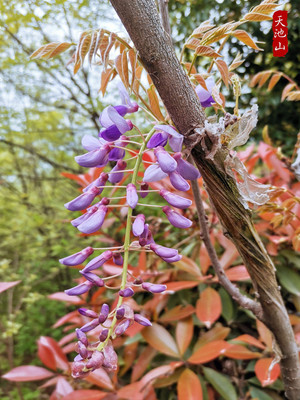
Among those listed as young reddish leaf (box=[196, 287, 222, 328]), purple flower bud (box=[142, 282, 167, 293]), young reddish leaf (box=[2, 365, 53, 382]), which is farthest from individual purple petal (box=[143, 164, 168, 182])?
young reddish leaf (box=[2, 365, 53, 382])

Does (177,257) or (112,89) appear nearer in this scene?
(177,257)

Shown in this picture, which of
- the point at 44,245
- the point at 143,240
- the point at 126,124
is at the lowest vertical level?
the point at 44,245

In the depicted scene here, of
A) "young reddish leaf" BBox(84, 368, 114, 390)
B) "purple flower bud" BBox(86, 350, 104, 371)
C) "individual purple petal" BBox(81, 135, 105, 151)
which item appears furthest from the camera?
"young reddish leaf" BBox(84, 368, 114, 390)

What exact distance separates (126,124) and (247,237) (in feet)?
0.74

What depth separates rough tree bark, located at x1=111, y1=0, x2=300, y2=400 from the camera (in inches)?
12.9

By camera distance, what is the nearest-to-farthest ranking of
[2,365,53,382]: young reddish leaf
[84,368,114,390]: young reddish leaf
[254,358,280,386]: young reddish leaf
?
[254,358,280,386]: young reddish leaf, [84,368,114,390]: young reddish leaf, [2,365,53,382]: young reddish leaf

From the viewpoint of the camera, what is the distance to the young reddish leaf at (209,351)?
2.33 ft

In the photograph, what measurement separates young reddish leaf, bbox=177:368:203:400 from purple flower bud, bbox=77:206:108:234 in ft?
1.70

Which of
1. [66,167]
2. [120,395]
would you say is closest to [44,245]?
[66,167]

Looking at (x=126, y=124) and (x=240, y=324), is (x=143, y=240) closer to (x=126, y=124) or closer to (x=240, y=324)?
(x=126, y=124)

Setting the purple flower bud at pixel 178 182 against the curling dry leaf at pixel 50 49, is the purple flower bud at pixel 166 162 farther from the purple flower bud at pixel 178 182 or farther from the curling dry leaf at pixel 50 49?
the curling dry leaf at pixel 50 49

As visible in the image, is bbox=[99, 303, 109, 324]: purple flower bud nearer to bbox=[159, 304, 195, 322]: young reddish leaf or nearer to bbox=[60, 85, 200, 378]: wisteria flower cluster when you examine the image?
bbox=[60, 85, 200, 378]: wisteria flower cluster

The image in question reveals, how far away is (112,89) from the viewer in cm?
167

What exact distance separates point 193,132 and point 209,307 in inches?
21.7
